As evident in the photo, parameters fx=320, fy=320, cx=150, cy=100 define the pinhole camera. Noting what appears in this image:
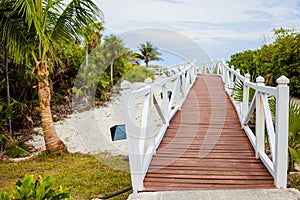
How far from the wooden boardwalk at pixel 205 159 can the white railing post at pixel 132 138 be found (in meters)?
0.15

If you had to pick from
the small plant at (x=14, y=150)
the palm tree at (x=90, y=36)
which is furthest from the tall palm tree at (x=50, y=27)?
the small plant at (x=14, y=150)

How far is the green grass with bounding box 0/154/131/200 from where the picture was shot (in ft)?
14.4

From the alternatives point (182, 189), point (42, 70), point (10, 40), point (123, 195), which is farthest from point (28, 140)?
point (182, 189)

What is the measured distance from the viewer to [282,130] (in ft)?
10.5

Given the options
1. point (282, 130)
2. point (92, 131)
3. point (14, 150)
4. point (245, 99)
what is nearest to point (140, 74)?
point (92, 131)

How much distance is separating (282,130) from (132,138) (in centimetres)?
151

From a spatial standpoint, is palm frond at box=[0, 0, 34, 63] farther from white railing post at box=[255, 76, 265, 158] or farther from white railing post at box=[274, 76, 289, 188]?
white railing post at box=[274, 76, 289, 188]

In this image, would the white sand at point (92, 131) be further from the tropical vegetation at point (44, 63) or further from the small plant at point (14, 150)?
the small plant at point (14, 150)

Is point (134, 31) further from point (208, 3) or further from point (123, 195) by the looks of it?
point (208, 3)

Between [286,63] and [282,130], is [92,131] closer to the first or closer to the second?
[286,63]

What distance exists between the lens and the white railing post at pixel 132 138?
3238 mm

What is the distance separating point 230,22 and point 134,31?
5.88 meters

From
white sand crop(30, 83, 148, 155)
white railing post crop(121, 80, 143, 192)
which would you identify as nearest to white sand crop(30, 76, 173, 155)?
white sand crop(30, 83, 148, 155)

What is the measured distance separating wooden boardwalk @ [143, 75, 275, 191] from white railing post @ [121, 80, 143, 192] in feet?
0.48
